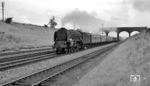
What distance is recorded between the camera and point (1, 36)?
1809 inches

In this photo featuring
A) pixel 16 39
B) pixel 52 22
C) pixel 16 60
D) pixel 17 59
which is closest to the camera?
pixel 16 60

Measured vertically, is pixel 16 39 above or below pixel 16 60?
above

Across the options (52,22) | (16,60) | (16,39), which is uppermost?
(52,22)

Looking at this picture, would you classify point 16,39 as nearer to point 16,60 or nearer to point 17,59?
point 17,59

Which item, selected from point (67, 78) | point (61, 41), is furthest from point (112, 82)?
point (61, 41)

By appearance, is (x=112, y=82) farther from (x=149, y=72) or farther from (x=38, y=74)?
(x=38, y=74)

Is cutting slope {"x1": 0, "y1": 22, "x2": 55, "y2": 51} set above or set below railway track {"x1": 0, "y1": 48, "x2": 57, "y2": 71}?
above

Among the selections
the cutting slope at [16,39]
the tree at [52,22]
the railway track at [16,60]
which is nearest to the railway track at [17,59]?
the railway track at [16,60]

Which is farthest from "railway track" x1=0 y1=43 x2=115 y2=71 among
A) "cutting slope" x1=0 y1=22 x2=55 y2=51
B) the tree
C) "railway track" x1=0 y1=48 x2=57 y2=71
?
the tree

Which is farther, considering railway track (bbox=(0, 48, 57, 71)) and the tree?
the tree

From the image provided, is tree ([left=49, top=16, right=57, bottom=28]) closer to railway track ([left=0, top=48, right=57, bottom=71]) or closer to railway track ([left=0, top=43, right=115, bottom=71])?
railway track ([left=0, top=43, right=115, bottom=71])

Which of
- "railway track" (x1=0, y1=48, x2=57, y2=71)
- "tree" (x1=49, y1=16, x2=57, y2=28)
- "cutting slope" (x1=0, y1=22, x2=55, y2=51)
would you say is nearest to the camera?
"railway track" (x1=0, y1=48, x2=57, y2=71)

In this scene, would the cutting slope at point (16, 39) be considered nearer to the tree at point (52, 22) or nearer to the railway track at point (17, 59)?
the railway track at point (17, 59)

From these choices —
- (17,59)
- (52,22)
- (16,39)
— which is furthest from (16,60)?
(52,22)
